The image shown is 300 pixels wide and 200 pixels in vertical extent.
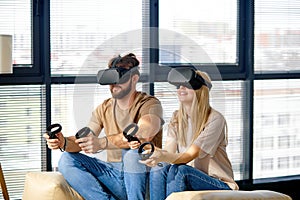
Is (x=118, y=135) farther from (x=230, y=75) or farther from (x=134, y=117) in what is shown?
(x=230, y=75)

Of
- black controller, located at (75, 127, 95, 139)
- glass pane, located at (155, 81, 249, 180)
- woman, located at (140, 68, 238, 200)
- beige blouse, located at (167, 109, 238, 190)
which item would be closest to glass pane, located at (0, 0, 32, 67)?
black controller, located at (75, 127, 95, 139)

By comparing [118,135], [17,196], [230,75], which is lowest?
[17,196]

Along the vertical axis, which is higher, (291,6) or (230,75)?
(291,6)

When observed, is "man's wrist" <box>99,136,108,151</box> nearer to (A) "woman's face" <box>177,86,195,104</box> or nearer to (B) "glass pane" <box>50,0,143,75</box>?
(A) "woman's face" <box>177,86,195,104</box>

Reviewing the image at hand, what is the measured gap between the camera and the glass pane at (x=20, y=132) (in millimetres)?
5141

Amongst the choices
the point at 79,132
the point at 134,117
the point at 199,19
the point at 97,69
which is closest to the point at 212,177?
the point at 134,117

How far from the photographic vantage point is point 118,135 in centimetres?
439

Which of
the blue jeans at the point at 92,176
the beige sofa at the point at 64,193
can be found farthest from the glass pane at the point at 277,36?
the beige sofa at the point at 64,193

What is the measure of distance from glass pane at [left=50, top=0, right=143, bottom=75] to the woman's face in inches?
37.8

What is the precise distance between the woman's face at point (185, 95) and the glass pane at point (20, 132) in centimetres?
127

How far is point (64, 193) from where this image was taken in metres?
4.16

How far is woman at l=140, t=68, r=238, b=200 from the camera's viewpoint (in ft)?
13.6

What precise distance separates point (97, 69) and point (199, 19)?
1.01m

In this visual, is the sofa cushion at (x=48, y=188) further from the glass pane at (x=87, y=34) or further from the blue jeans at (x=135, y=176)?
the glass pane at (x=87, y=34)
